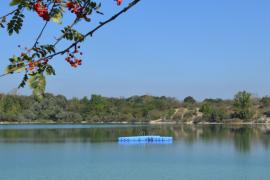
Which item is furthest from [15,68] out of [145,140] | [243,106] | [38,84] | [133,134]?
[243,106]

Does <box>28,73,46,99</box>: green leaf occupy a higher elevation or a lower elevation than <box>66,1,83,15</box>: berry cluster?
lower

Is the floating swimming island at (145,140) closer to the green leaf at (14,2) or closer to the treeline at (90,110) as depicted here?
the green leaf at (14,2)

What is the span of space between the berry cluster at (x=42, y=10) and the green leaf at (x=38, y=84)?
185mm

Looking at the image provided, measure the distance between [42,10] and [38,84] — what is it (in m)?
0.23

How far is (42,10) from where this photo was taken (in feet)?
5.32

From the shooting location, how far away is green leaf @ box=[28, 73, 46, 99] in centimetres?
162

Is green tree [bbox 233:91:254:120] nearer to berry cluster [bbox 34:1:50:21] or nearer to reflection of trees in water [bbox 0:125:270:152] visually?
reflection of trees in water [bbox 0:125:270:152]

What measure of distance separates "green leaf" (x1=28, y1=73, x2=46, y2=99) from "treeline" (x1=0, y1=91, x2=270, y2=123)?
84.3m

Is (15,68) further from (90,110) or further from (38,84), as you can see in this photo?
(90,110)

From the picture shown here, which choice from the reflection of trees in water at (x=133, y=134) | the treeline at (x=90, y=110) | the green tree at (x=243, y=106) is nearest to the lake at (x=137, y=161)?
the reflection of trees in water at (x=133, y=134)

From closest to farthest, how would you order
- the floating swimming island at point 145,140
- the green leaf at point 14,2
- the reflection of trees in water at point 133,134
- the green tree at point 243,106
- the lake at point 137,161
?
the green leaf at point 14,2 < the lake at point 137,161 < the floating swimming island at point 145,140 < the reflection of trees in water at point 133,134 < the green tree at point 243,106

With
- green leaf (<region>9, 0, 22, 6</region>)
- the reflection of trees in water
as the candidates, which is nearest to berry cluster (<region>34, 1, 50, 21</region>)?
green leaf (<region>9, 0, 22, 6</region>)

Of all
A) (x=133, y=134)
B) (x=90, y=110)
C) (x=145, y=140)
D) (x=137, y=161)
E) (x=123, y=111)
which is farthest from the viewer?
(x=123, y=111)

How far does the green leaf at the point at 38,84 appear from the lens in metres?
1.62
